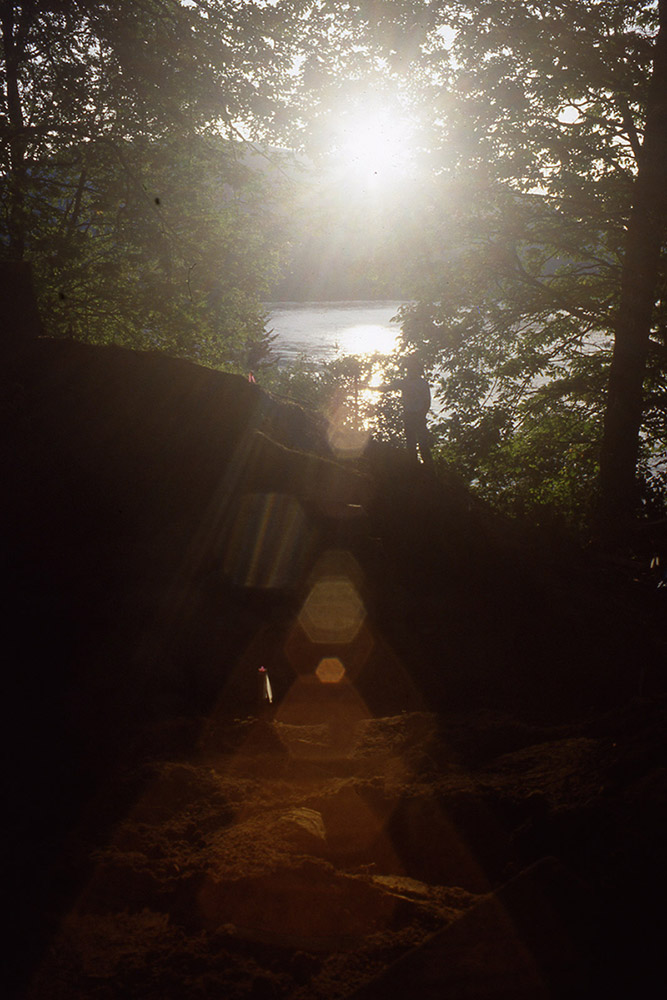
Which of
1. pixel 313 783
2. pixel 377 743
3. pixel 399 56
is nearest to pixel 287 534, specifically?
pixel 377 743

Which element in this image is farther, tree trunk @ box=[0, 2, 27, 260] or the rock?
tree trunk @ box=[0, 2, 27, 260]

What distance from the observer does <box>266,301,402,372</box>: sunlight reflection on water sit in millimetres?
33594

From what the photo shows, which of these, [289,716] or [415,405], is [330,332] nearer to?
[415,405]

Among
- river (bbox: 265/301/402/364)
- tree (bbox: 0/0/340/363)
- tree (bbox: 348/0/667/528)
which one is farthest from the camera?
river (bbox: 265/301/402/364)

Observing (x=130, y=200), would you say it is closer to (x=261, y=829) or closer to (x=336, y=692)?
(x=336, y=692)

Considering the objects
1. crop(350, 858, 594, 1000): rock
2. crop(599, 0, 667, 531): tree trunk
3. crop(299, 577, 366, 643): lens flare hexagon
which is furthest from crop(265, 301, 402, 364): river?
crop(350, 858, 594, 1000): rock

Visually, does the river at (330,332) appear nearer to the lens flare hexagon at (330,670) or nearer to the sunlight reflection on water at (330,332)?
the sunlight reflection on water at (330,332)

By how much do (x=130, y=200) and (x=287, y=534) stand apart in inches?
388

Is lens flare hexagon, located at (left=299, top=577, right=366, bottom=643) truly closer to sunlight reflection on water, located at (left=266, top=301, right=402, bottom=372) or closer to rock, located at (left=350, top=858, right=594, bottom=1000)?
rock, located at (left=350, top=858, right=594, bottom=1000)

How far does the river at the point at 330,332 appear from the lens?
110 ft

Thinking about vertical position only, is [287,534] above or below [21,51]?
below

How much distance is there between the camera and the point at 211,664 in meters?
4.77

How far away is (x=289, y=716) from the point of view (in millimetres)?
4555

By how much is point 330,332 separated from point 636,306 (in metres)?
33.3
